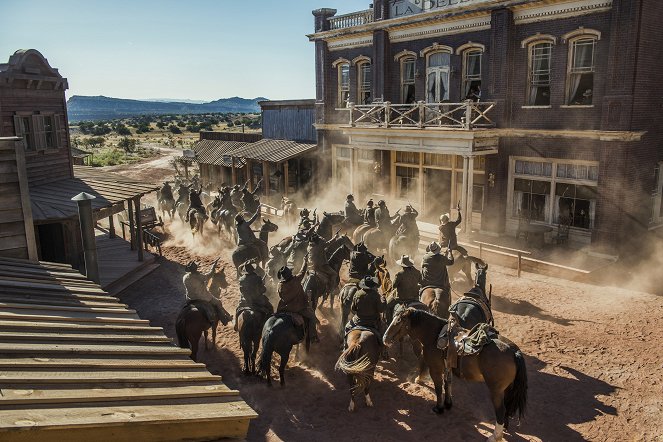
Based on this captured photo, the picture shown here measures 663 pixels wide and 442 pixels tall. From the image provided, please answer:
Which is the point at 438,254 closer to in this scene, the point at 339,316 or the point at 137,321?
the point at 339,316

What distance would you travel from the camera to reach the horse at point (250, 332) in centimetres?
1012

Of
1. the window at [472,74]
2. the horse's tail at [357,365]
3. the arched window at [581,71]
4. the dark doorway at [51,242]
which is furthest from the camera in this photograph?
the window at [472,74]

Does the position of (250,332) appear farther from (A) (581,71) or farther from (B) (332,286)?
(A) (581,71)

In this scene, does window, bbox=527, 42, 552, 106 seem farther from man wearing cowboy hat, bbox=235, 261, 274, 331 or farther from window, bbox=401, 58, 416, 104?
man wearing cowboy hat, bbox=235, 261, 274, 331

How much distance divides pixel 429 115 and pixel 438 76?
64.5 inches

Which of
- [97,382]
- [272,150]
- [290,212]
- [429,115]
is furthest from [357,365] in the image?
[272,150]

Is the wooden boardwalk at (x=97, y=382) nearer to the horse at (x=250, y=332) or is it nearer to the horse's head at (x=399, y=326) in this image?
the horse at (x=250, y=332)

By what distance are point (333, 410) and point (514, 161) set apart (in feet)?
43.9

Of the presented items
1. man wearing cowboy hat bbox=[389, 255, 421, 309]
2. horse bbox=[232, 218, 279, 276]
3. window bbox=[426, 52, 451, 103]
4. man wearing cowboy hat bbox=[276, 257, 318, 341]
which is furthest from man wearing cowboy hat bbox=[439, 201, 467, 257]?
window bbox=[426, 52, 451, 103]

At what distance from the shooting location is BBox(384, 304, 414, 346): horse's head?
838cm

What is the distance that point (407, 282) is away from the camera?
10.6 meters

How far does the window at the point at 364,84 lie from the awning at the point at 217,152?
28.7 feet

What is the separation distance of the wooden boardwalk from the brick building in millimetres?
14739

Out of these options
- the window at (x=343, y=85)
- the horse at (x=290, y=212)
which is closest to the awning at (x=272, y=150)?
the window at (x=343, y=85)
